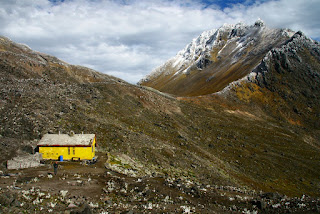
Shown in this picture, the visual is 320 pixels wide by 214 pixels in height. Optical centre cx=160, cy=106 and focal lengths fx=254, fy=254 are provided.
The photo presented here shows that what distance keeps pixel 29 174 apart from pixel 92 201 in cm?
1079

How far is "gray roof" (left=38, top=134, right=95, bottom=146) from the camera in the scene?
36719 millimetres

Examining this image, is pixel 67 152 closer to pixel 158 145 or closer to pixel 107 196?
pixel 107 196

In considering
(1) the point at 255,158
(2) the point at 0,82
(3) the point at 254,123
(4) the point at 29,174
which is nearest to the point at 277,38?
(3) the point at 254,123

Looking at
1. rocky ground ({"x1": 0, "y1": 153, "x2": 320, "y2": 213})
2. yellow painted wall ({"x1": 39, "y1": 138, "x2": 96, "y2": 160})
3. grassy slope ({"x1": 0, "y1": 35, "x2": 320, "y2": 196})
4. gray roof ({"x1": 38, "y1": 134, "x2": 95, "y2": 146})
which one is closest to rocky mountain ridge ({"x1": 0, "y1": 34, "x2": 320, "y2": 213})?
rocky ground ({"x1": 0, "y1": 153, "x2": 320, "y2": 213})

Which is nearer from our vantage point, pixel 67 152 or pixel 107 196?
pixel 107 196

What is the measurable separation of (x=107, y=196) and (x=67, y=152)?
628 inches

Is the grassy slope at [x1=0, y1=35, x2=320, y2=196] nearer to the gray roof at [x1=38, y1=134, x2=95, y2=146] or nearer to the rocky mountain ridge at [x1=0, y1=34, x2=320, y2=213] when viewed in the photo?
the rocky mountain ridge at [x1=0, y1=34, x2=320, y2=213]

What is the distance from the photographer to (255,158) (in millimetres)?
64688

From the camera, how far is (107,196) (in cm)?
2361

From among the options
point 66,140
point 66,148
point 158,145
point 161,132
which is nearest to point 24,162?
point 66,148

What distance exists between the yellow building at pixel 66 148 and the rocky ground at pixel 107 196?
11.9ft

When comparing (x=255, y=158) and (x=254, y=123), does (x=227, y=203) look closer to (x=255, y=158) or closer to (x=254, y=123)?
(x=255, y=158)

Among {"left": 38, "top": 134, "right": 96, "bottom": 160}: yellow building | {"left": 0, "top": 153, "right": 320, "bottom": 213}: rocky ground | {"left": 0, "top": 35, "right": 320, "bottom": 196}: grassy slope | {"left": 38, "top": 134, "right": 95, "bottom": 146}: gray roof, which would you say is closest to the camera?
{"left": 0, "top": 153, "right": 320, "bottom": 213}: rocky ground

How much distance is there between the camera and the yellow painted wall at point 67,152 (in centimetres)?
3647
